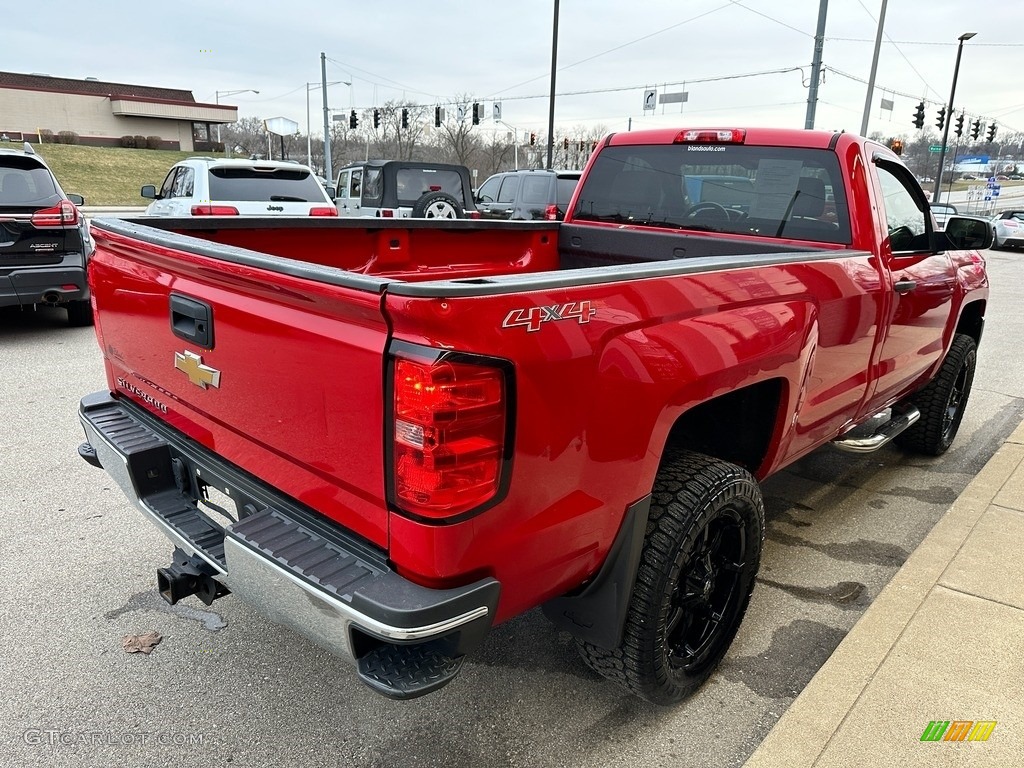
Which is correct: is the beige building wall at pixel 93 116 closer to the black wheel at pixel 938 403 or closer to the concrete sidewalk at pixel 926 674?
the black wheel at pixel 938 403

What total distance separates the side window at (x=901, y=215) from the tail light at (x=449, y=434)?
2772mm

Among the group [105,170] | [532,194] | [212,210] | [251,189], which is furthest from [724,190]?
[105,170]

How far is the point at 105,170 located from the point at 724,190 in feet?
168

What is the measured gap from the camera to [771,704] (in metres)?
2.65

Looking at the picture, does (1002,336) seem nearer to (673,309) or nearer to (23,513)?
(673,309)

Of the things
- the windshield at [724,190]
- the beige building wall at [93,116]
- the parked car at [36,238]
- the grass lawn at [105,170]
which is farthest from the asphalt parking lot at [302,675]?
the beige building wall at [93,116]

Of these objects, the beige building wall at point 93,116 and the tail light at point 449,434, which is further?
the beige building wall at point 93,116

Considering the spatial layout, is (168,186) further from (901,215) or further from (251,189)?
(901,215)

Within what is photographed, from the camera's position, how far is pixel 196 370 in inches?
93.0

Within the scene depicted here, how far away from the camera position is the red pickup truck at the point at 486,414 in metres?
1.73

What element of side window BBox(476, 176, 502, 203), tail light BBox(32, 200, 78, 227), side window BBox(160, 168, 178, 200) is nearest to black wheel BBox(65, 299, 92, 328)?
tail light BBox(32, 200, 78, 227)

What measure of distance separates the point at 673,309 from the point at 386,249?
1.99 meters

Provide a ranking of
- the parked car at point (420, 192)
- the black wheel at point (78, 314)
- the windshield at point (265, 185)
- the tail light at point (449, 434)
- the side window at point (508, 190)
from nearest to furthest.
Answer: the tail light at point (449, 434)
the black wheel at point (78, 314)
the windshield at point (265, 185)
the parked car at point (420, 192)
the side window at point (508, 190)

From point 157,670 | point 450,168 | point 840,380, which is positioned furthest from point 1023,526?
point 450,168
